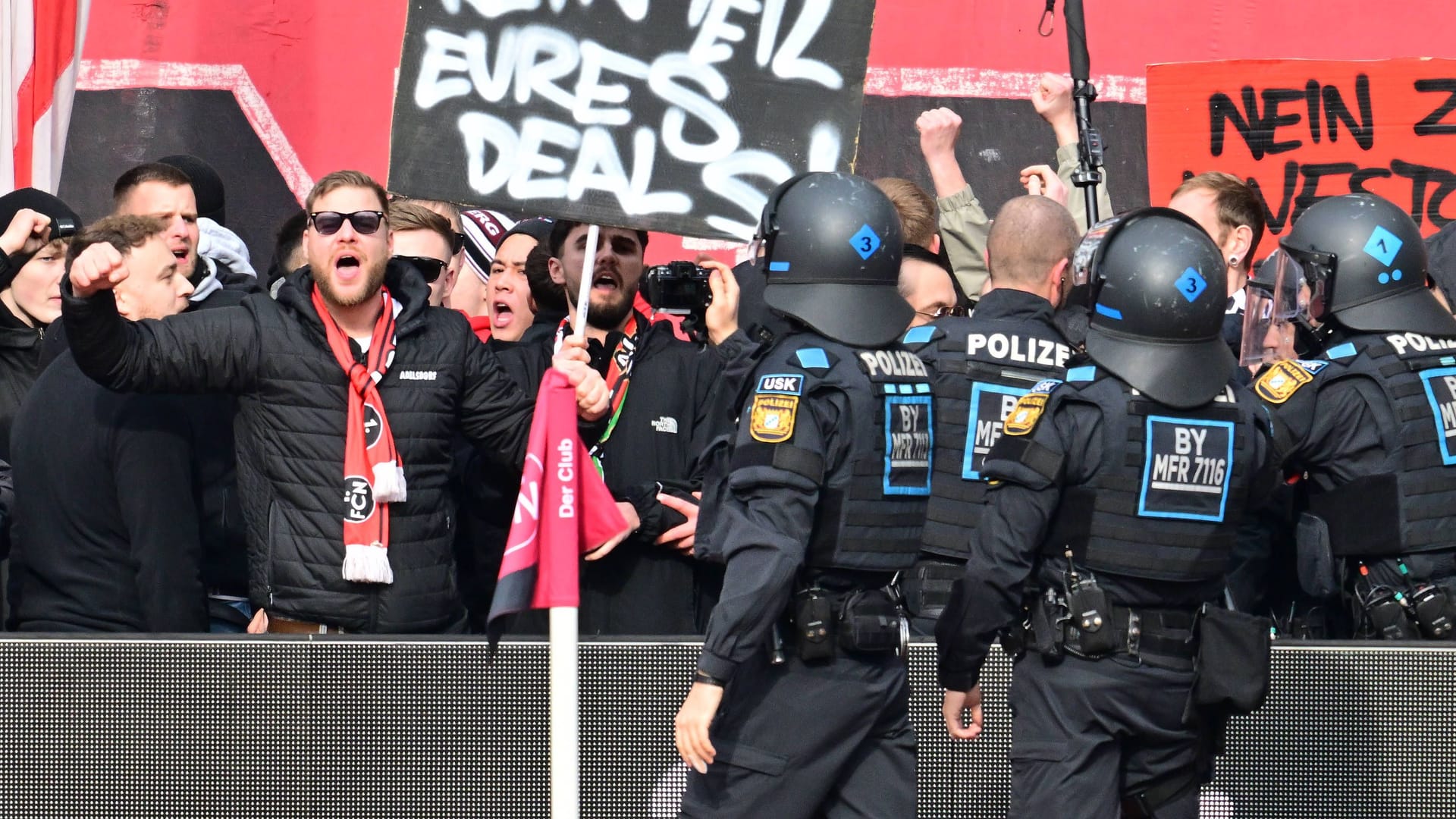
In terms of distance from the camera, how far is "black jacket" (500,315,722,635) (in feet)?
18.2

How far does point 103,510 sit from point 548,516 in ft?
5.30

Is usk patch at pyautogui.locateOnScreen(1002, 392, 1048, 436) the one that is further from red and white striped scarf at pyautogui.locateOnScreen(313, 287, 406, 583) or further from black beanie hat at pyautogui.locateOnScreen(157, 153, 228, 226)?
black beanie hat at pyautogui.locateOnScreen(157, 153, 228, 226)

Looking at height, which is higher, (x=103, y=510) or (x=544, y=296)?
(x=544, y=296)

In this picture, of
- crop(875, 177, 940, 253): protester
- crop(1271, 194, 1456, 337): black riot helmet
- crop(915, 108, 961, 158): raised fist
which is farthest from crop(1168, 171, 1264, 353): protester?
crop(1271, 194, 1456, 337): black riot helmet

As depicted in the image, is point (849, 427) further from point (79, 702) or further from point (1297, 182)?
point (1297, 182)

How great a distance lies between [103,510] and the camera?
17.1ft

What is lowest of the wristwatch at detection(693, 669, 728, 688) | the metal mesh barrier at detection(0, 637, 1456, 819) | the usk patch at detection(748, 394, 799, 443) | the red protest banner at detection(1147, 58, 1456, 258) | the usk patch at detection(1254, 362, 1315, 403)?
the metal mesh barrier at detection(0, 637, 1456, 819)

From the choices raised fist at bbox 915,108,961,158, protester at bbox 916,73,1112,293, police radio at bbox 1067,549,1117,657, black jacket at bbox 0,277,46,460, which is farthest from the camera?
raised fist at bbox 915,108,961,158

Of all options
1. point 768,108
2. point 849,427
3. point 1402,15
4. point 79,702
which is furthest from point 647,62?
point 1402,15

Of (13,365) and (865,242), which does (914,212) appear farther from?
(13,365)

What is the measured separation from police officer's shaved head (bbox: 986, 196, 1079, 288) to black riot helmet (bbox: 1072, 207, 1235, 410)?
122 centimetres

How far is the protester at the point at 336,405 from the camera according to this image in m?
5.04

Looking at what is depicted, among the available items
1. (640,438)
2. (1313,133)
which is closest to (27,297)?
(640,438)

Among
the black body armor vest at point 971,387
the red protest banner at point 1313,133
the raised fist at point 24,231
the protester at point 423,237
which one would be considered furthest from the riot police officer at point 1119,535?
the red protest banner at point 1313,133
